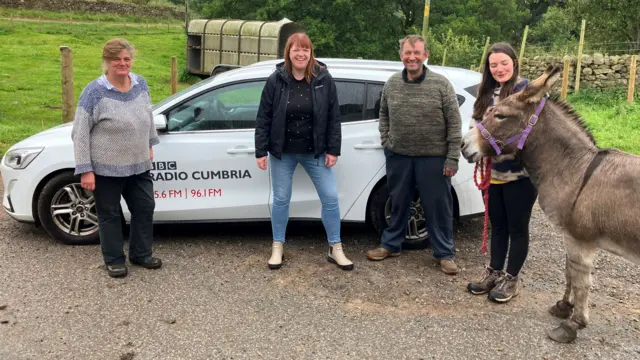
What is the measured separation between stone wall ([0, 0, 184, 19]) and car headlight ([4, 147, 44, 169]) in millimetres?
44753

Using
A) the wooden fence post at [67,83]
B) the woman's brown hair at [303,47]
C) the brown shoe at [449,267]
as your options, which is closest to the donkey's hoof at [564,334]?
the brown shoe at [449,267]

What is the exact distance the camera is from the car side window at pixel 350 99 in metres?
5.11

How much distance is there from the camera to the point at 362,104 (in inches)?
201

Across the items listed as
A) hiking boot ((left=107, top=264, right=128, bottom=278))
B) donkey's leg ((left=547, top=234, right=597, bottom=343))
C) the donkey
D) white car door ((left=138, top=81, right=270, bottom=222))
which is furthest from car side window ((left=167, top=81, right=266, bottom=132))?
donkey's leg ((left=547, top=234, right=597, bottom=343))

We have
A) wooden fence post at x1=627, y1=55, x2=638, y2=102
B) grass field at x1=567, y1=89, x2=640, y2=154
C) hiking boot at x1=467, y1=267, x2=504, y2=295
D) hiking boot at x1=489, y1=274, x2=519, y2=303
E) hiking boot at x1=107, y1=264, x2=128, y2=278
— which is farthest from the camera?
wooden fence post at x1=627, y1=55, x2=638, y2=102

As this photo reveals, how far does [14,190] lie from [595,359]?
5.09 m

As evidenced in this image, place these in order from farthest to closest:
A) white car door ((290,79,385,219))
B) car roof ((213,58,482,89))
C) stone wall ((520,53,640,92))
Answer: stone wall ((520,53,640,92)) < car roof ((213,58,482,89)) < white car door ((290,79,385,219))

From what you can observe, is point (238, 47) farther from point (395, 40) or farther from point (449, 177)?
point (395, 40)

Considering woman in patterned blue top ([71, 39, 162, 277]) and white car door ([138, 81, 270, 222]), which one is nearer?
woman in patterned blue top ([71, 39, 162, 277])

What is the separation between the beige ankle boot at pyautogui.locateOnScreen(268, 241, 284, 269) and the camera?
15.7 ft

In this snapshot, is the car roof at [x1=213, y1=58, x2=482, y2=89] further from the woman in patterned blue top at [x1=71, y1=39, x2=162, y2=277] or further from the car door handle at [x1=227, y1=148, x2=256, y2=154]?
the woman in patterned blue top at [x1=71, y1=39, x2=162, y2=277]

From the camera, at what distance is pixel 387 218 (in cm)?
523

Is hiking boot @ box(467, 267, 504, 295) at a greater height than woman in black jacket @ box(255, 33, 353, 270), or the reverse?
woman in black jacket @ box(255, 33, 353, 270)

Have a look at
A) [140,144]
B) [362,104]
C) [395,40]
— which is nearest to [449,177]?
[362,104]
